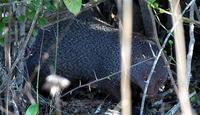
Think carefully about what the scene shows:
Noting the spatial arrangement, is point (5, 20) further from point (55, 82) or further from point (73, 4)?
point (55, 82)

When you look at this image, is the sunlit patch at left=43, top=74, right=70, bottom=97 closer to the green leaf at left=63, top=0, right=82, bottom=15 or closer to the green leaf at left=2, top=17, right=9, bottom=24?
the green leaf at left=2, top=17, right=9, bottom=24

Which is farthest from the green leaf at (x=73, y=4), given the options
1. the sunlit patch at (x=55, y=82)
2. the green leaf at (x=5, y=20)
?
the sunlit patch at (x=55, y=82)

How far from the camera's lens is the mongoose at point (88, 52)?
3.43 m

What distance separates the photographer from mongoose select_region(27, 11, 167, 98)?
343cm

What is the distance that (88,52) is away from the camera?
355 cm

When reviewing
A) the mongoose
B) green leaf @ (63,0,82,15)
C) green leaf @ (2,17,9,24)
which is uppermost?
the mongoose

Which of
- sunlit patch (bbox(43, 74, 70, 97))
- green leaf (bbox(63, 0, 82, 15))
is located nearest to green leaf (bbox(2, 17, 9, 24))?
green leaf (bbox(63, 0, 82, 15))

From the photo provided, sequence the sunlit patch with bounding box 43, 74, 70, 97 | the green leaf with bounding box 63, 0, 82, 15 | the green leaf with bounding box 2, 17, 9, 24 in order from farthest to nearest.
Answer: the sunlit patch with bounding box 43, 74, 70, 97, the green leaf with bounding box 2, 17, 9, 24, the green leaf with bounding box 63, 0, 82, 15

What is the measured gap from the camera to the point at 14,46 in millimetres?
2553

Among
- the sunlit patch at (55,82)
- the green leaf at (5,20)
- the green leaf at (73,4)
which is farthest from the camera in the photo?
the sunlit patch at (55,82)

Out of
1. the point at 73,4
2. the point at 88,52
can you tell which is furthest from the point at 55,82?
the point at 73,4

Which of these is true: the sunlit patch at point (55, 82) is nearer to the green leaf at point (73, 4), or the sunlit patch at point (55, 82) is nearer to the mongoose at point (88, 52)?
the mongoose at point (88, 52)

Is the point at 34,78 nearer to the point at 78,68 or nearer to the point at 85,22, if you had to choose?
the point at 78,68

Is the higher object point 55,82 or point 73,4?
point 55,82
